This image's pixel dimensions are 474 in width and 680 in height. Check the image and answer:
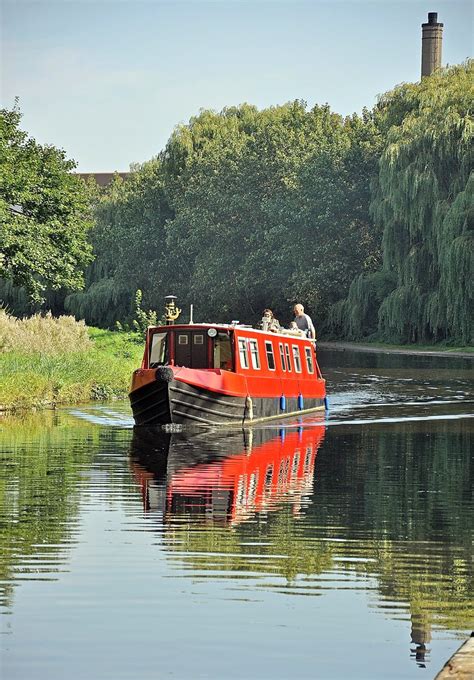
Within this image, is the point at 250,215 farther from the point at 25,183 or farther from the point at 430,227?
the point at 25,183

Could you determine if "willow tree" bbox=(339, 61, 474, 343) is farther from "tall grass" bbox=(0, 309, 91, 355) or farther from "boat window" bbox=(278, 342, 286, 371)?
"boat window" bbox=(278, 342, 286, 371)

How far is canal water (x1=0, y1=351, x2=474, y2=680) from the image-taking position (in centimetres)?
813

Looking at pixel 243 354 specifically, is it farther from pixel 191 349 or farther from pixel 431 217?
pixel 431 217

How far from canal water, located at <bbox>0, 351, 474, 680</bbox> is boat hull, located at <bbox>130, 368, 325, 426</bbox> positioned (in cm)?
206

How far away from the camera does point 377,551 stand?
11477mm

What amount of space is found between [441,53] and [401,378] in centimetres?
5003

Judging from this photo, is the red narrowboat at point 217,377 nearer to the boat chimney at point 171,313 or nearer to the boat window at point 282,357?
the boat window at point 282,357

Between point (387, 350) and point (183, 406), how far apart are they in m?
35.2

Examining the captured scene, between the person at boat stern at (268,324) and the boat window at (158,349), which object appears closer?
the boat window at (158,349)

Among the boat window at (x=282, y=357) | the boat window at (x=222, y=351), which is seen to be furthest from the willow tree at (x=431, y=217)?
the boat window at (x=222, y=351)

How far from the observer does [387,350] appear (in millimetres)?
59031

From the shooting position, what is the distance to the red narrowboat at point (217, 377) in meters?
24.5

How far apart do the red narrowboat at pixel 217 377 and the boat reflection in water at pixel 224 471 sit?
0.52 m

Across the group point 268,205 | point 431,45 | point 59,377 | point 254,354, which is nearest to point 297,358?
point 254,354
